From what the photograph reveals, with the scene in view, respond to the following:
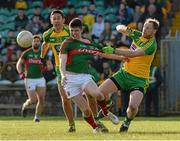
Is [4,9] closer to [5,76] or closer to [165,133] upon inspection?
[5,76]

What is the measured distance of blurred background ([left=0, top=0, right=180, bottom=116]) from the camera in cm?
2661

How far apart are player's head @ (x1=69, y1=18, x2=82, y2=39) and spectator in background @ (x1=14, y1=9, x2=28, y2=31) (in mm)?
13710

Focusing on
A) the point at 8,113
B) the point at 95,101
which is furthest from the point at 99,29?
the point at 95,101

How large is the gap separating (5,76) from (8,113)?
1453 mm

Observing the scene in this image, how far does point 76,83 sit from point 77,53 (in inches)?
25.1

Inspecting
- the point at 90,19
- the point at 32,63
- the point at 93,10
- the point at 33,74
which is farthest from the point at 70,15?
the point at 33,74

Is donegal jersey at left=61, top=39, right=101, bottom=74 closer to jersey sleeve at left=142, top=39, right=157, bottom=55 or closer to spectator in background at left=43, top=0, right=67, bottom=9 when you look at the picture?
jersey sleeve at left=142, top=39, right=157, bottom=55

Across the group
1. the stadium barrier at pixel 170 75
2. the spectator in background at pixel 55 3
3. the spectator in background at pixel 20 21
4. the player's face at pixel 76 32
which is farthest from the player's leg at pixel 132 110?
the spectator in background at pixel 55 3

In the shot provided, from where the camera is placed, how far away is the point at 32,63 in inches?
923

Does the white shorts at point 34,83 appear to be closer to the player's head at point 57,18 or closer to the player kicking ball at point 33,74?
the player kicking ball at point 33,74

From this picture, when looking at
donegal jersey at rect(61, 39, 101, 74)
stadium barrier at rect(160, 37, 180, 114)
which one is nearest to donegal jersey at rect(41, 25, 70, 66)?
donegal jersey at rect(61, 39, 101, 74)

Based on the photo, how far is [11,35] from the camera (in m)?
29.0

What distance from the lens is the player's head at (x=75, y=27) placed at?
1546 cm

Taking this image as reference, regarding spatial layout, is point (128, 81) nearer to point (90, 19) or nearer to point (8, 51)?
point (8, 51)
